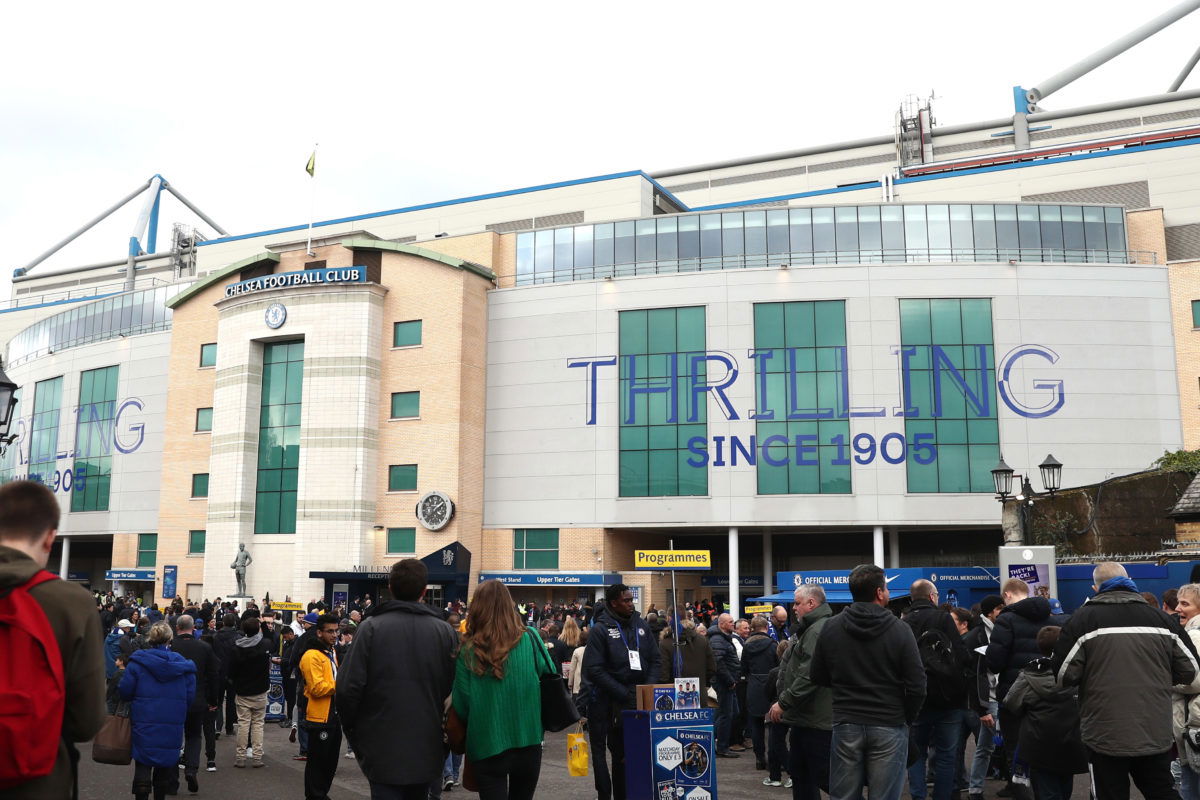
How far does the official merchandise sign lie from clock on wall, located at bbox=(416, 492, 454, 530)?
9695 millimetres

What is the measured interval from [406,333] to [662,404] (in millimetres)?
11430

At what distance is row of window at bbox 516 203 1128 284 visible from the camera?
42.4 meters

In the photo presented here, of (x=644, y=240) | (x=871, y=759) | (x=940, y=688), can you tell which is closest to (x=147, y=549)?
(x=644, y=240)

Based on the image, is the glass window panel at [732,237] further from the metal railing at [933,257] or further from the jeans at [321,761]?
the jeans at [321,761]

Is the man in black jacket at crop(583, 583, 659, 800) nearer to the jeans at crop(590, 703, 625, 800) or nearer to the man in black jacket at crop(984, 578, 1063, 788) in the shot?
the jeans at crop(590, 703, 625, 800)

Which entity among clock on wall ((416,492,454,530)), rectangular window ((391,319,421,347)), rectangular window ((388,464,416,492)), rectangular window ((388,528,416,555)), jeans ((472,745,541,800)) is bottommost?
jeans ((472,745,541,800))

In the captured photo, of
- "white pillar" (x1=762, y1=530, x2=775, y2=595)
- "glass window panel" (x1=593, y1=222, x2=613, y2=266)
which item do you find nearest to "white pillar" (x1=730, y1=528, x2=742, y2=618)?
"white pillar" (x1=762, y1=530, x2=775, y2=595)

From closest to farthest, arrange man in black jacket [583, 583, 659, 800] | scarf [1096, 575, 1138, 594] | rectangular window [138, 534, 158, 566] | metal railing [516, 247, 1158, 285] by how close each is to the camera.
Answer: scarf [1096, 575, 1138, 594] < man in black jacket [583, 583, 659, 800] < metal railing [516, 247, 1158, 285] < rectangular window [138, 534, 158, 566]

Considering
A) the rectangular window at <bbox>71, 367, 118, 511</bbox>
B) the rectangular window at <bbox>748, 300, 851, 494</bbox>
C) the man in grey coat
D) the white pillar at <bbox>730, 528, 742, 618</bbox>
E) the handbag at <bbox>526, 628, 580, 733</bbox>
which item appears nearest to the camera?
the man in grey coat

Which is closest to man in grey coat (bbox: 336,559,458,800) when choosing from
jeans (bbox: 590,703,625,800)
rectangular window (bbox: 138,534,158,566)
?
jeans (bbox: 590,703,625,800)

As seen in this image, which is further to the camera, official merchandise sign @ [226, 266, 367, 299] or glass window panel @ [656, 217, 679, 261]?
official merchandise sign @ [226, 266, 367, 299]

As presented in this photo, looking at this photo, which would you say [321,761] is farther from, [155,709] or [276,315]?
[276,315]

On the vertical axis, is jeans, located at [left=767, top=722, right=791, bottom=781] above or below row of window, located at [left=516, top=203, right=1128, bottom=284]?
below

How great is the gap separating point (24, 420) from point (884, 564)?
156 ft
